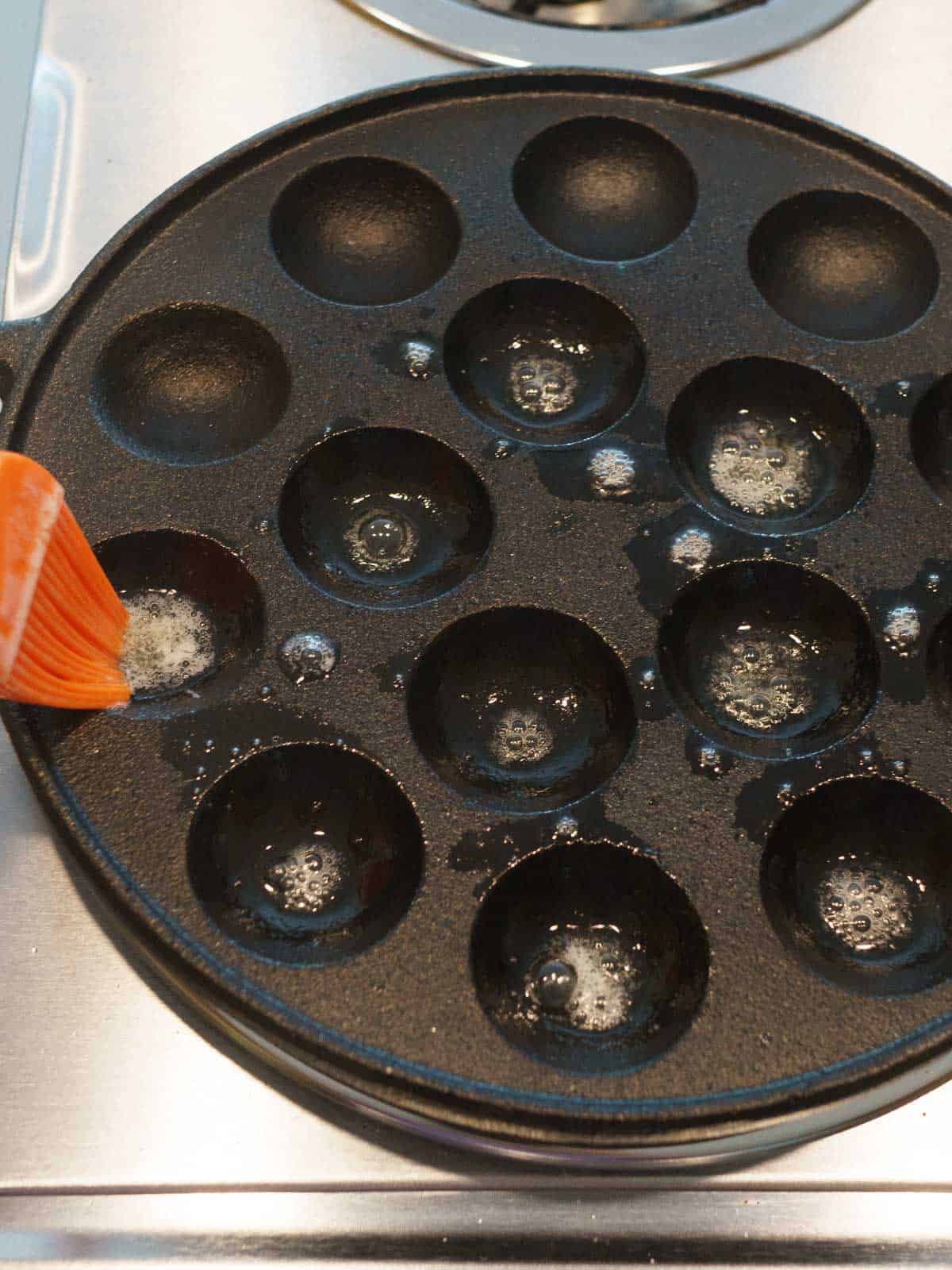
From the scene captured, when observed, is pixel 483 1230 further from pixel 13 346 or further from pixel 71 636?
pixel 13 346

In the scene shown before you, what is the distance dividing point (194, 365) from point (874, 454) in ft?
1.86

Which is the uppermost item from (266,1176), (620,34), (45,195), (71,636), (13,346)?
(620,34)

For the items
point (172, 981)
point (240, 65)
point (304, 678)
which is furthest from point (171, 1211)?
point (240, 65)

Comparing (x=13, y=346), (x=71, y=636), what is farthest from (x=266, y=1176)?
(x=13, y=346)

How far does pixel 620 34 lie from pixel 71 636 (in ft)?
2.83

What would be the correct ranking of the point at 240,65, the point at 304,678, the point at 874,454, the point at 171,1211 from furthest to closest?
the point at 240,65, the point at 874,454, the point at 304,678, the point at 171,1211

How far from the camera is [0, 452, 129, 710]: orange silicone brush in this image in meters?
0.75

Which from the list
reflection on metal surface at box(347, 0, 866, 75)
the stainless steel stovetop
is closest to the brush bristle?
the stainless steel stovetop

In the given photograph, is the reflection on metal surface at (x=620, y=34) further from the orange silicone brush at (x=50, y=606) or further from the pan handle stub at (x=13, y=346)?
the orange silicone brush at (x=50, y=606)

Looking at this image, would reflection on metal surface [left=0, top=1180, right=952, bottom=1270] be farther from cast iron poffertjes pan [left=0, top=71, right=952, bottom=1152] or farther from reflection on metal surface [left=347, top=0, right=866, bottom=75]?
reflection on metal surface [left=347, top=0, right=866, bottom=75]

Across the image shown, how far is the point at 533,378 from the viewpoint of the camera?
112 centimetres

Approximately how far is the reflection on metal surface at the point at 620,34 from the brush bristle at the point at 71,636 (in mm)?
718

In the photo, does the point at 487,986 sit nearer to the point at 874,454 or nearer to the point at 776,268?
the point at 874,454

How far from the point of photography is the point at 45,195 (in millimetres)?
1178
